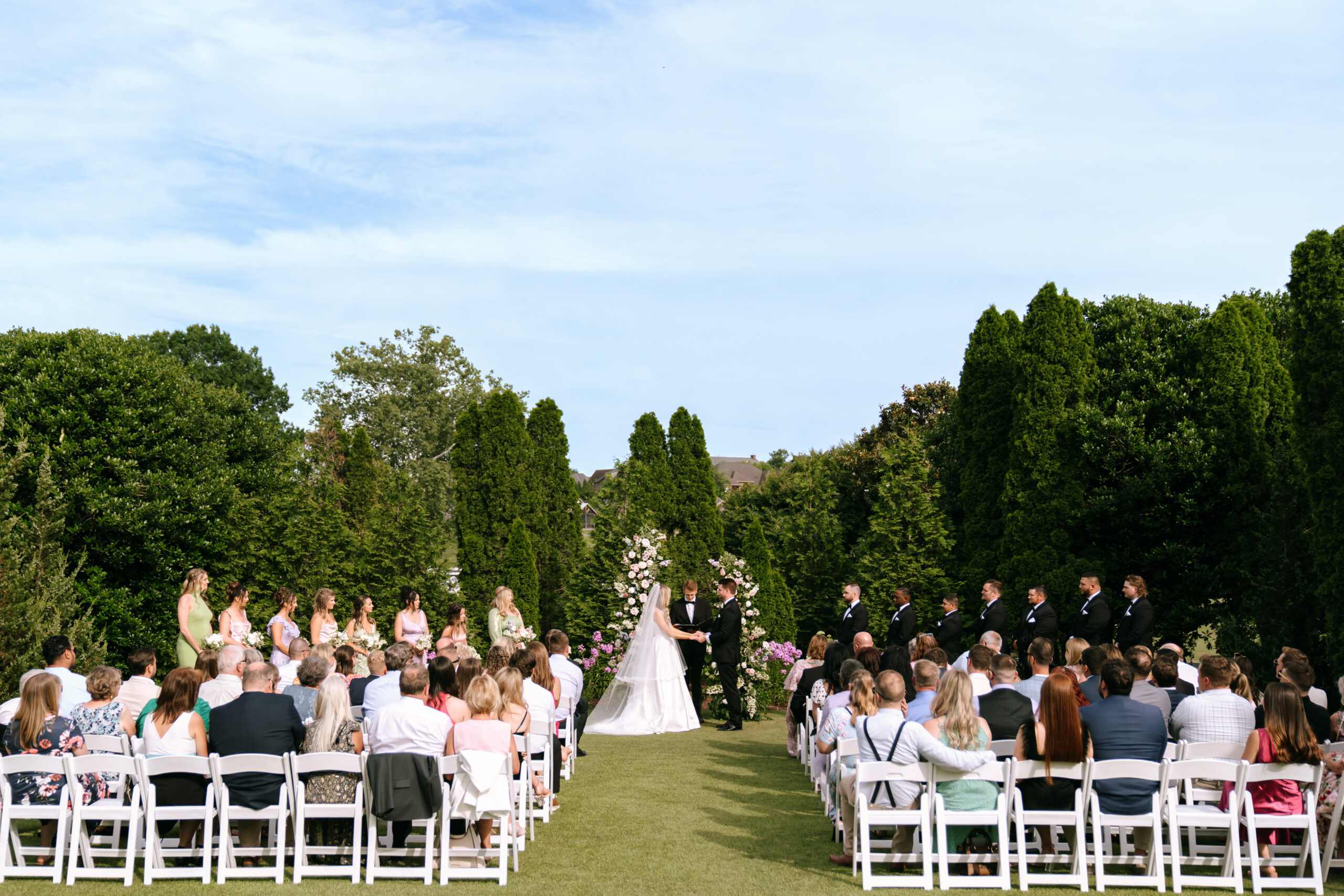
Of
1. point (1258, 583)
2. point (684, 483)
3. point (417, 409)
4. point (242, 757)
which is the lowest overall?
point (242, 757)

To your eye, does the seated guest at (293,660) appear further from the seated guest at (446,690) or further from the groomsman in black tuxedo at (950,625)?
the groomsman in black tuxedo at (950,625)

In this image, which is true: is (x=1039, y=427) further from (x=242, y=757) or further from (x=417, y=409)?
(x=417, y=409)

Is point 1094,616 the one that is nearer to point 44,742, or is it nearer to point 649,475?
point 649,475

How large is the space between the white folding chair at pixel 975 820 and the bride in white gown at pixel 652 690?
7.20 m

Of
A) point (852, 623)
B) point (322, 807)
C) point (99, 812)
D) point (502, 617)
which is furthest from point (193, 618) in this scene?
point (852, 623)

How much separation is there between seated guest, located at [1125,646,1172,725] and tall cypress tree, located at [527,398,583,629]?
1331 centimetres

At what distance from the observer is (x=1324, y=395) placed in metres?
11.4

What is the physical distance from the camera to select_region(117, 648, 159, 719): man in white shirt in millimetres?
7594

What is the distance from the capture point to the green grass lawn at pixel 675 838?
631 centimetres

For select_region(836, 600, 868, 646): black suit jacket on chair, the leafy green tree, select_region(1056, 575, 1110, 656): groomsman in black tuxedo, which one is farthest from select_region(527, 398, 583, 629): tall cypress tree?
the leafy green tree

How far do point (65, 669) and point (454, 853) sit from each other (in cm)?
349

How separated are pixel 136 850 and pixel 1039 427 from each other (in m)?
14.3

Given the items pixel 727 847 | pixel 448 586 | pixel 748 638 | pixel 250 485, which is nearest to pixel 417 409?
pixel 250 485

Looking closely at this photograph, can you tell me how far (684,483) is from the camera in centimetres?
1827
